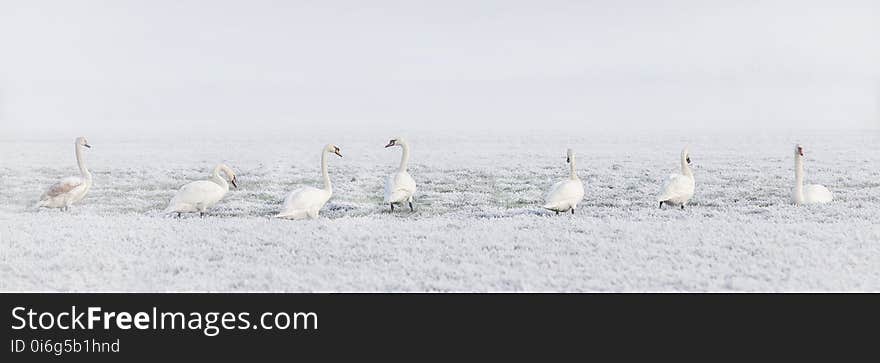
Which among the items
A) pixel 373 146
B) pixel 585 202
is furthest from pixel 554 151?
pixel 585 202

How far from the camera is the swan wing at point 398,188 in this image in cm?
1463

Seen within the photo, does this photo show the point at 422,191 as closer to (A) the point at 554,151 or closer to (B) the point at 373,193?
(B) the point at 373,193

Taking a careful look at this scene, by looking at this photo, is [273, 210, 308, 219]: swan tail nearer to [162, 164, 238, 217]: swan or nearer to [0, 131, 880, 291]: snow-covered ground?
[0, 131, 880, 291]: snow-covered ground

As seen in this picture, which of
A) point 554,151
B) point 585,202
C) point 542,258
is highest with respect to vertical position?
point 554,151

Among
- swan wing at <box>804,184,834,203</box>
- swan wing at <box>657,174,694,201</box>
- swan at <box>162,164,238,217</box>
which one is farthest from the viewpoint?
swan wing at <box>804,184,834,203</box>

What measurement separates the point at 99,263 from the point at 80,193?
465 centimetres

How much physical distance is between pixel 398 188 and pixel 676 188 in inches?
189

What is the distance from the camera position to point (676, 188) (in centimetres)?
1456

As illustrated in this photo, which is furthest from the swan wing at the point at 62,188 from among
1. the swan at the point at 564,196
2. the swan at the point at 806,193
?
the swan at the point at 806,193

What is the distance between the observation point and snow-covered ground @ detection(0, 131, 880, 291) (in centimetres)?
1014

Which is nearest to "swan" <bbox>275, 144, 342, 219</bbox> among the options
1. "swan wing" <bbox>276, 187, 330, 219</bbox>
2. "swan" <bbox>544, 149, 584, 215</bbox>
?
"swan wing" <bbox>276, 187, 330, 219</bbox>

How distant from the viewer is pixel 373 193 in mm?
17594

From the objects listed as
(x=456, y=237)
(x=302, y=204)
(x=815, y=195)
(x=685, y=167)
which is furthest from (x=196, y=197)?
(x=815, y=195)

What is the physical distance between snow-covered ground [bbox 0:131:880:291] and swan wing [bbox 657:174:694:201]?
30 cm
